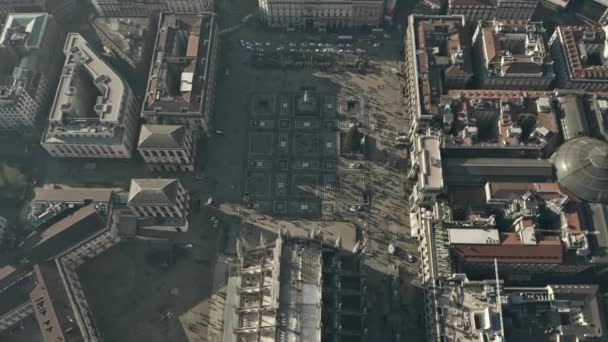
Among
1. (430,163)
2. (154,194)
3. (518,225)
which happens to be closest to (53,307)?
(154,194)

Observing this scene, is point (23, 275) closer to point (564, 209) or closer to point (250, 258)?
point (250, 258)

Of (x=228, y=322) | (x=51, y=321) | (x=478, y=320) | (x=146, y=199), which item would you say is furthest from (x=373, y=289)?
(x=51, y=321)

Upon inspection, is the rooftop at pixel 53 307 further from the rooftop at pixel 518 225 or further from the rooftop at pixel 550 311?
the rooftop at pixel 550 311

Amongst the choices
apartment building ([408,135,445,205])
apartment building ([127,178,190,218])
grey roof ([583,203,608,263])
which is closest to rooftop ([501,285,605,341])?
grey roof ([583,203,608,263])

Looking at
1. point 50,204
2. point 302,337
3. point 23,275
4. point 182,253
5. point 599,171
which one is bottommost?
point 302,337

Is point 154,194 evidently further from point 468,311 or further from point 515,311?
point 515,311
